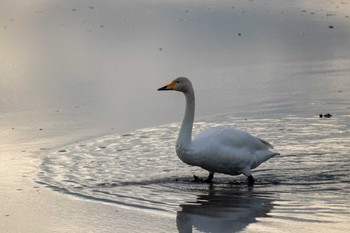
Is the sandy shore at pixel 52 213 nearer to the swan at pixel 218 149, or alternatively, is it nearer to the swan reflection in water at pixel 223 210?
the swan reflection in water at pixel 223 210

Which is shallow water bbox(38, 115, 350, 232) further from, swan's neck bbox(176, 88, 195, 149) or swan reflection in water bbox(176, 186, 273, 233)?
swan's neck bbox(176, 88, 195, 149)

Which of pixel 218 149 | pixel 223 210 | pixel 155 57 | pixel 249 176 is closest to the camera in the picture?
pixel 223 210

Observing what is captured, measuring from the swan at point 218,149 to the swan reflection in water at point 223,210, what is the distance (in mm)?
305

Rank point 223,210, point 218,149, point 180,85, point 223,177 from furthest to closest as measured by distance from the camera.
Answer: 1. point 223,177
2. point 180,85
3. point 218,149
4. point 223,210

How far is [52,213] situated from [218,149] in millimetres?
2001

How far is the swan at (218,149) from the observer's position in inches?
362

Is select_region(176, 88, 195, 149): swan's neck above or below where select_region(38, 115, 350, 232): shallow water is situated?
above

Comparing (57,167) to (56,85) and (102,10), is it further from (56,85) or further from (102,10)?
(102,10)

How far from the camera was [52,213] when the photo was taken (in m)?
8.03

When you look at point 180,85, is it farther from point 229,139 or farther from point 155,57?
point 155,57

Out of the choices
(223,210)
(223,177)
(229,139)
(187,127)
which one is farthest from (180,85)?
(223,210)

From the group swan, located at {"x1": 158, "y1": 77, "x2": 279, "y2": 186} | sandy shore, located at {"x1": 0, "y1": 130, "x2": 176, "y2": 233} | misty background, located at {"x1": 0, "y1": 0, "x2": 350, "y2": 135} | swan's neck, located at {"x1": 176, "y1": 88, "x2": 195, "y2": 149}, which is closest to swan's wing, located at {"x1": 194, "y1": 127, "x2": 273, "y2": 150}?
swan, located at {"x1": 158, "y1": 77, "x2": 279, "y2": 186}

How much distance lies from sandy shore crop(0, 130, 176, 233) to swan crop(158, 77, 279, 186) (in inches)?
50.7

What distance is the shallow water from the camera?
8.04 metres
